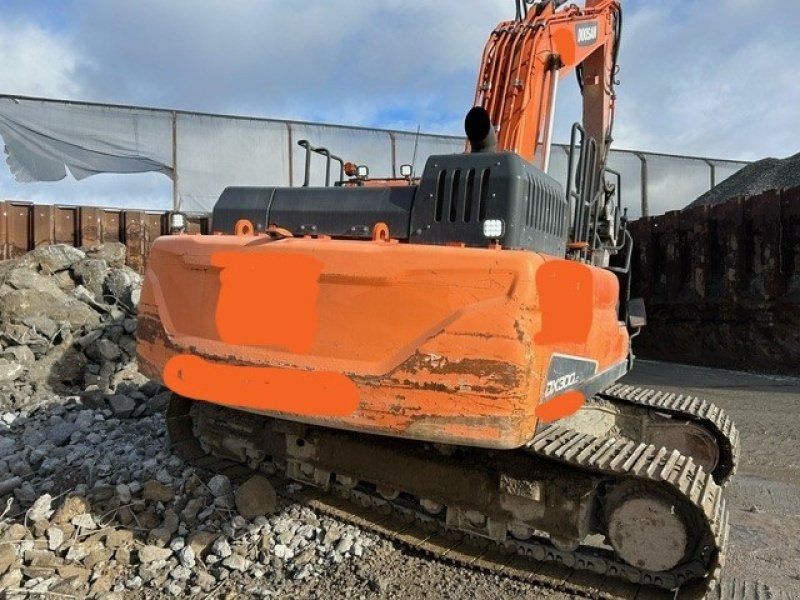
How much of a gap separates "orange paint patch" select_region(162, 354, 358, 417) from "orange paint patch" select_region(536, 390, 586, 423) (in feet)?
2.59

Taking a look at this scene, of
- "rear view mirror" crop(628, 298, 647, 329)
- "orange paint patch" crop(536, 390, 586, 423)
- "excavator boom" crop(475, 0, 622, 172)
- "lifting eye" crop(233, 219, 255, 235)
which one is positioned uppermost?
"excavator boom" crop(475, 0, 622, 172)

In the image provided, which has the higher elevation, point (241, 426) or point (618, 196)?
point (618, 196)

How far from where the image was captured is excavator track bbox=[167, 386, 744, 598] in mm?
3242

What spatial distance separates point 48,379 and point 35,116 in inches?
252

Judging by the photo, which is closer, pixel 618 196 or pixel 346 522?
pixel 346 522

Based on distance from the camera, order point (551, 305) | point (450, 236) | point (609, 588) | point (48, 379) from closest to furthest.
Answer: point (551, 305) → point (450, 236) → point (609, 588) → point (48, 379)

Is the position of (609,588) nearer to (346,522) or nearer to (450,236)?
(346,522)

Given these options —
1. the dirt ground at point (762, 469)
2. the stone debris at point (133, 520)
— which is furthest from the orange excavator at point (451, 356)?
the dirt ground at point (762, 469)

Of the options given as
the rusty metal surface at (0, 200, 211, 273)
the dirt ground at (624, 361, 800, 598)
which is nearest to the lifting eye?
the dirt ground at (624, 361, 800, 598)

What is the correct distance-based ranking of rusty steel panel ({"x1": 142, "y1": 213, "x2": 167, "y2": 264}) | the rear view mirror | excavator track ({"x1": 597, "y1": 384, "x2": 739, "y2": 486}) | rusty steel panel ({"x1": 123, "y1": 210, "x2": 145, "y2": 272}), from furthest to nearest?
rusty steel panel ({"x1": 142, "y1": 213, "x2": 167, "y2": 264}) < rusty steel panel ({"x1": 123, "y1": 210, "x2": 145, "y2": 272}) < excavator track ({"x1": 597, "y1": 384, "x2": 739, "y2": 486}) < the rear view mirror

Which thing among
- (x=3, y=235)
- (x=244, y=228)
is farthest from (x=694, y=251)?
(x=3, y=235)

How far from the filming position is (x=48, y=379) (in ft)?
23.1

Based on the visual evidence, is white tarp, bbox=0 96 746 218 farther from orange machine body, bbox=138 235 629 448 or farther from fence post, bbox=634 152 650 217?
orange machine body, bbox=138 235 629 448

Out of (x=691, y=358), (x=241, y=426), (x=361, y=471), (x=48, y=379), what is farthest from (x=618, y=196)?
(x=691, y=358)
